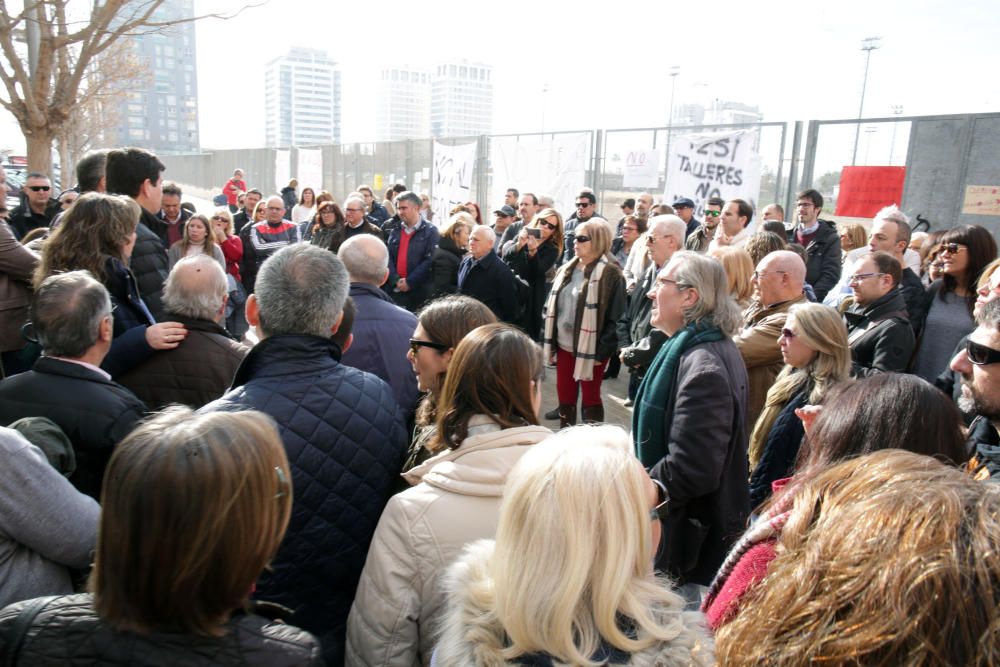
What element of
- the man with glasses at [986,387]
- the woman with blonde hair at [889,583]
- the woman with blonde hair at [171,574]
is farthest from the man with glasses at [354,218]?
the woman with blonde hair at [889,583]

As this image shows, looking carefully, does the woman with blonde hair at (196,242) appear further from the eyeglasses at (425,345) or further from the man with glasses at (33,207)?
the eyeglasses at (425,345)

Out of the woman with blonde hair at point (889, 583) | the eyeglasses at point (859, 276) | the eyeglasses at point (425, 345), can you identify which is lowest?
the eyeglasses at point (425, 345)

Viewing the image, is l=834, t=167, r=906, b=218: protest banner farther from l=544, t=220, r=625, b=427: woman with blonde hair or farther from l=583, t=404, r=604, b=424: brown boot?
l=583, t=404, r=604, b=424: brown boot

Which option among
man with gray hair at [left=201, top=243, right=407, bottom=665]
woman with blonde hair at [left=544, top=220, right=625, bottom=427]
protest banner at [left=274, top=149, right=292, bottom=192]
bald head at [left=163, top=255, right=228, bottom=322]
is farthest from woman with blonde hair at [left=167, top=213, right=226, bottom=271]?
protest banner at [left=274, top=149, right=292, bottom=192]

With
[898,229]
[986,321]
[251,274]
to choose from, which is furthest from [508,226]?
[986,321]

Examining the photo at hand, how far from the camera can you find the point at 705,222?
7.62 metres

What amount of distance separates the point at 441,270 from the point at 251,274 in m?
2.42

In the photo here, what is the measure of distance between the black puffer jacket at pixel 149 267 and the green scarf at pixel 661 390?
2657mm

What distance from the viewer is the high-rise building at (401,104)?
113 metres

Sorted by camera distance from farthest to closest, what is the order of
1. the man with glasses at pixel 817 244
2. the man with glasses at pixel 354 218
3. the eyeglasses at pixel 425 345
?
the man with glasses at pixel 354 218, the man with glasses at pixel 817 244, the eyeglasses at pixel 425 345

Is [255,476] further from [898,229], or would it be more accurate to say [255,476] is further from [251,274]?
[251,274]

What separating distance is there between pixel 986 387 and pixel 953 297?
9.41 feet

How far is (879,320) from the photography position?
3789mm

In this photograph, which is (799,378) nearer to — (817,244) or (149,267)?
(149,267)
